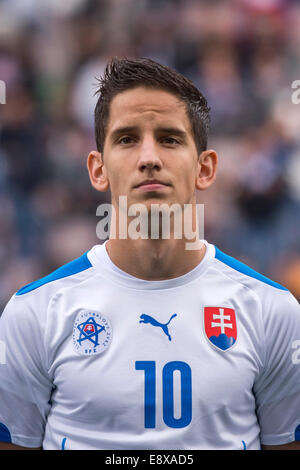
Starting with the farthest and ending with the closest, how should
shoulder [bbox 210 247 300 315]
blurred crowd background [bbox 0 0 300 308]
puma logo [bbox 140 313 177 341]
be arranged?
1. blurred crowd background [bbox 0 0 300 308]
2. shoulder [bbox 210 247 300 315]
3. puma logo [bbox 140 313 177 341]

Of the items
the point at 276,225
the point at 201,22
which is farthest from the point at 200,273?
the point at 201,22

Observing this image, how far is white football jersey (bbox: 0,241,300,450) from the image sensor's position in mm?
2408

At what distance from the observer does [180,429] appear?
2389mm

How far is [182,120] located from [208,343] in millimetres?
924

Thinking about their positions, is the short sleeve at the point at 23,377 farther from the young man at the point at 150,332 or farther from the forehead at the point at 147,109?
the forehead at the point at 147,109

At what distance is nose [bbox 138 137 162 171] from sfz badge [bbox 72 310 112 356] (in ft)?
2.08

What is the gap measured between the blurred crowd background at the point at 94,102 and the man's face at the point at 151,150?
3.30 meters

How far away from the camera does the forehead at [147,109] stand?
2.54 metres

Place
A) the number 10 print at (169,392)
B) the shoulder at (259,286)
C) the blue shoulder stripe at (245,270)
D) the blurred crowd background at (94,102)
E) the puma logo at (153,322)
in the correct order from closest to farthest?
the number 10 print at (169,392) < the puma logo at (153,322) < the shoulder at (259,286) < the blue shoulder stripe at (245,270) < the blurred crowd background at (94,102)

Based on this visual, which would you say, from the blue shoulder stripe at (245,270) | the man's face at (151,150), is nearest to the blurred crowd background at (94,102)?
the blue shoulder stripe at (245,270)

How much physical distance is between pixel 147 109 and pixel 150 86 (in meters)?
0.13

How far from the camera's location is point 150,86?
262 cm

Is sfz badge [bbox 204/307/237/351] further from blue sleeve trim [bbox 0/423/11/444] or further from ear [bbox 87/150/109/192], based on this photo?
blue sleeve trim [bbox 0/423/11/444]

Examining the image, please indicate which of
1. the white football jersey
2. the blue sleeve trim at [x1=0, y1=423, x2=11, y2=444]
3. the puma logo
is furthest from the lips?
the blue sleeve trim at [x1=0, y1=423, x2=11, y2=444]
